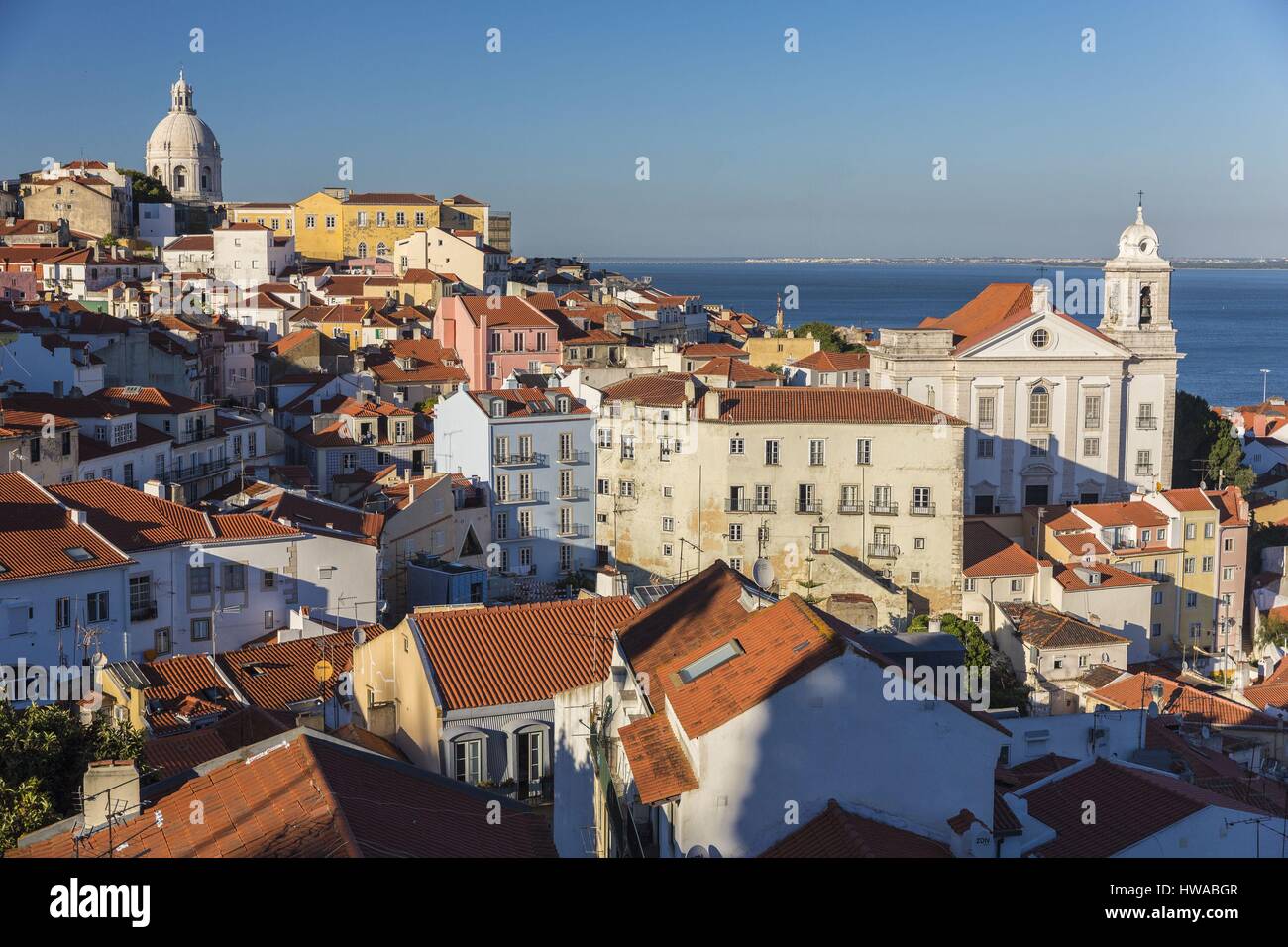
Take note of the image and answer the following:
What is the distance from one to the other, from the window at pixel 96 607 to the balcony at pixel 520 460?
11184 mm

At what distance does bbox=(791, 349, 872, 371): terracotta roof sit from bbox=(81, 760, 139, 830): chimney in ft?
106

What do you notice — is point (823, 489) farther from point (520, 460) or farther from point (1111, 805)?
point (1111, 805)

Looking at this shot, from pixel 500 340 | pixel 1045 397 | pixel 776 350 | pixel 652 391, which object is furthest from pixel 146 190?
pixel 1045 397

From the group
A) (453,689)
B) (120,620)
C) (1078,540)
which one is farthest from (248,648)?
(1078,540)

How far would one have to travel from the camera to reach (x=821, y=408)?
27.0 m

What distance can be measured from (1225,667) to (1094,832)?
68.5 feet

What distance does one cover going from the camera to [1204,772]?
46.0 feet

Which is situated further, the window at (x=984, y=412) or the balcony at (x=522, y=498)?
the window at (x=984, y=412)

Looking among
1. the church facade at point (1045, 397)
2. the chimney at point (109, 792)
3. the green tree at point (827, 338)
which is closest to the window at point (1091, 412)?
the church facade at point (1045, 397)

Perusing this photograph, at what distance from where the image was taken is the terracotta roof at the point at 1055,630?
2514cm

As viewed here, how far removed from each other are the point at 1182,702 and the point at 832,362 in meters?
19.6

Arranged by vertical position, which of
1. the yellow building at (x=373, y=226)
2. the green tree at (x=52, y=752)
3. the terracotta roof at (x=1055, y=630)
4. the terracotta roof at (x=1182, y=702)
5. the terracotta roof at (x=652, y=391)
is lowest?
the terracotta roof at (x=1182, y=702)

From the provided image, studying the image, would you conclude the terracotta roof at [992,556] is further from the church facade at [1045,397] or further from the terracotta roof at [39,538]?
the terracotta roof at [39,538]
